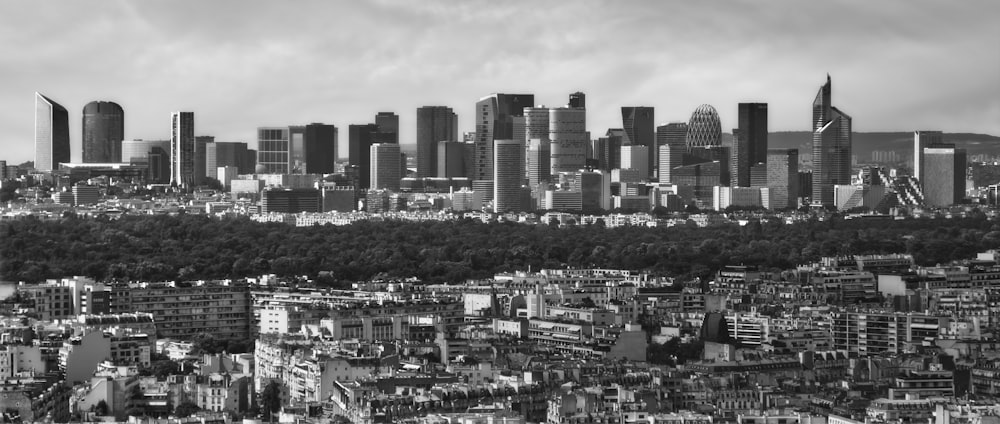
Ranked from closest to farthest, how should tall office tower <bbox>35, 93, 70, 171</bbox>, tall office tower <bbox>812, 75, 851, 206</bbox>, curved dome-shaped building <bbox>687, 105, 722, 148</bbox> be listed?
tall office tower <bbox>35, 93, 70, 171</bbox>, tall office tower <bbox>812, 75, 851, 206</bbox>, curved dome-shaped building <bbox>687, 105, 722, 148</bbox>

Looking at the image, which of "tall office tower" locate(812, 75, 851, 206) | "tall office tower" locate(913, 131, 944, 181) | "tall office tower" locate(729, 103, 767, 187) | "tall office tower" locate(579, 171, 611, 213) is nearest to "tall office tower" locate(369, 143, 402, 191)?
"tall office tower" locate(579, 171, 611, 213)

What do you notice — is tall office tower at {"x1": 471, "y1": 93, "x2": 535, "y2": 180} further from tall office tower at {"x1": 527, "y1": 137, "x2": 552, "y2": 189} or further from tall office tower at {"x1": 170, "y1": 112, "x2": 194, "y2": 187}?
tall office tower at {"x1": 170, "y1": 112, "x2": 194, "y2": 187}

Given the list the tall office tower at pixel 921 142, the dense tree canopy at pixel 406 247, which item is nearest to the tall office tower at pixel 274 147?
the tall office tower at pixel 921 142

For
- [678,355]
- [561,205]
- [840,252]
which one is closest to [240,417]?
[678,355]

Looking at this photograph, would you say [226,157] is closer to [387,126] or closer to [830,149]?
[387,126]

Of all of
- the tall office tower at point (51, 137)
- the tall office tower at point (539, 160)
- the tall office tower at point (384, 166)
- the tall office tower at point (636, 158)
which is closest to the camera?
the tall office tower at point (51, 137)

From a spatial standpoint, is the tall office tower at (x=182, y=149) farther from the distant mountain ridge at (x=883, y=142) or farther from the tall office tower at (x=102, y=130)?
the distant mountain ridge at (x=883, y=142)
